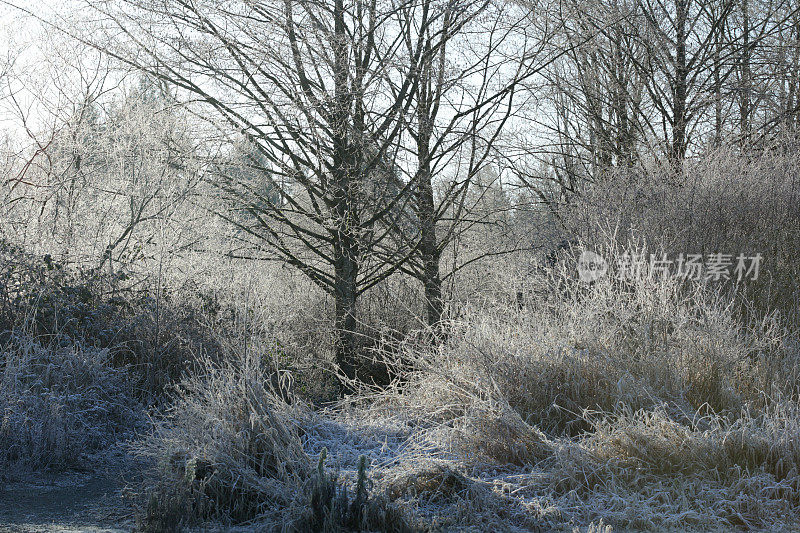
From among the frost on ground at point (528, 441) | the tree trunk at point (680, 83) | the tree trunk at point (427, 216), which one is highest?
the tree trunk at point (680, 83)

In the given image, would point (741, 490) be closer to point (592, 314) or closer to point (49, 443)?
point (592, 314)

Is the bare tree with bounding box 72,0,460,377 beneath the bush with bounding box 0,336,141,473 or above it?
above

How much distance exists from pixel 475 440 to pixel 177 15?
660 cm

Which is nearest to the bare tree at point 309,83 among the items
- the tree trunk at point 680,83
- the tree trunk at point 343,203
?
the tree trunk at point 343,203

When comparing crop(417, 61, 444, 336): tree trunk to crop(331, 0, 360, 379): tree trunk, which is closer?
crop(331, 0, 360, 379): tree trunk

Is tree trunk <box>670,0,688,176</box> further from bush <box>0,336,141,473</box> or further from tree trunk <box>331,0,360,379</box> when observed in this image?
bush <box>0,336,141,473</box>

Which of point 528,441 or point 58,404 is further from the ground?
point 58,404

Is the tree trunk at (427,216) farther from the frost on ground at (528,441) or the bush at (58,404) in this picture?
the bush at (58,404)

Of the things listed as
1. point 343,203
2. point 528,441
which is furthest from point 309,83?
point 528,441

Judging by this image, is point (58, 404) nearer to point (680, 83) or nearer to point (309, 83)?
point (309, 83)

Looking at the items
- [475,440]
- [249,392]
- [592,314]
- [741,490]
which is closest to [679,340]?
[592,314]

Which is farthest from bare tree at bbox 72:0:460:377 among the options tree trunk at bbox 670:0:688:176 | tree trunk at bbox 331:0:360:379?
tree trunk at bbox 670:0:688:176

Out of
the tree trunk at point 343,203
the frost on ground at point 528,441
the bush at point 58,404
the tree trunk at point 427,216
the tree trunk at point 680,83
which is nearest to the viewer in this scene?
the frost on ground at point 528,441

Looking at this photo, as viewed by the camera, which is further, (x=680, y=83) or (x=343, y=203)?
(x=680, y=83)
